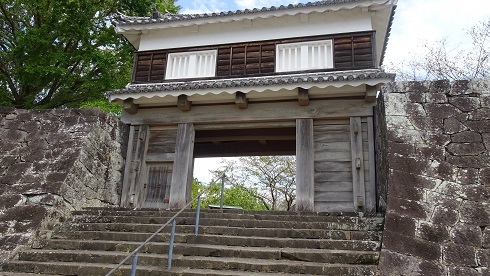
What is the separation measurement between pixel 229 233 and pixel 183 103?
358 centimetres

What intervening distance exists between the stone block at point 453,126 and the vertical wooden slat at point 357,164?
1.93 meters

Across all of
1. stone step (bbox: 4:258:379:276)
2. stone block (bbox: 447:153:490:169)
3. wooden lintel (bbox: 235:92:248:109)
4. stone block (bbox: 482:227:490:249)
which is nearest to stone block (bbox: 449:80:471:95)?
stone block (bbox: 447:153:490:169)

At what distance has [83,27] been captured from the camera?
11906 millimetres

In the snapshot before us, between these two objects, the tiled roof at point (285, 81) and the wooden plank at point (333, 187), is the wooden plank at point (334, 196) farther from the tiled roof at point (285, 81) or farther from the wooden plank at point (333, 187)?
the tiled roof at point (285, 81)

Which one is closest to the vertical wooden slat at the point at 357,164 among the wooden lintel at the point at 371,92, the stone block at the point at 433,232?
the wooden lintel at the point at 371,92

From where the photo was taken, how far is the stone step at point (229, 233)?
4.96 metres

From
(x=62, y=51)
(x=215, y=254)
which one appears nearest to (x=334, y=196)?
(x=215, y=254)

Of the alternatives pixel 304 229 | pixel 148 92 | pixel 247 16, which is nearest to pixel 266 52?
pixel 247 16

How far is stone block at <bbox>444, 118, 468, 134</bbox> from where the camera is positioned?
5.18 m

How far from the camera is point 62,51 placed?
487 inches

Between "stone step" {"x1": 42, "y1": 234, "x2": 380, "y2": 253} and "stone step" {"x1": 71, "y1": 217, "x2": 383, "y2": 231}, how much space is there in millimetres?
514

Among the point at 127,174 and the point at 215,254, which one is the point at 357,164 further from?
the point at 127,174

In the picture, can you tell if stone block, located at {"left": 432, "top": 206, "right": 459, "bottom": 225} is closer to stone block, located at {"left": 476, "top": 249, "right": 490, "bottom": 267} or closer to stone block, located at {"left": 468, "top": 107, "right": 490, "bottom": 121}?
stone block, located at {"left": 476, "top": 249, "right": 490, "bottom": 267}

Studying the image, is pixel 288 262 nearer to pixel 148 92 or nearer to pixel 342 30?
pixel 148 92
